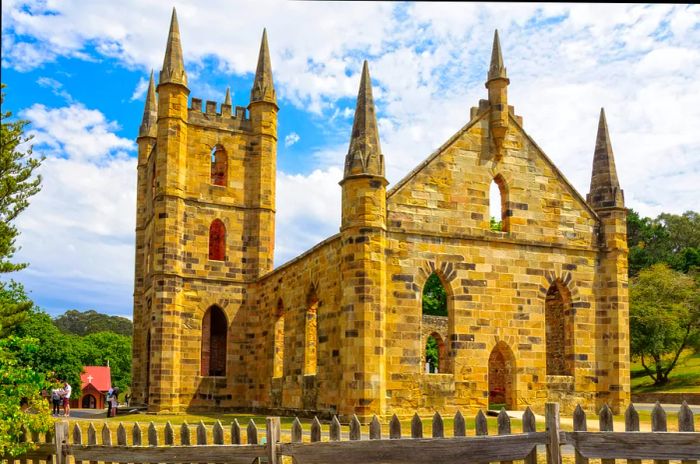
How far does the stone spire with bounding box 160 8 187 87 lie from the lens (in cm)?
3631

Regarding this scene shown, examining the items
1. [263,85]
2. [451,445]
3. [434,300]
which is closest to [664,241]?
[434,300]

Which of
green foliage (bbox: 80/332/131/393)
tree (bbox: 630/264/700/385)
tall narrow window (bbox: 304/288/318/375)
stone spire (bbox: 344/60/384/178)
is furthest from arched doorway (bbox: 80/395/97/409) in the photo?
stone spire (bbox: 344/60/384/178)

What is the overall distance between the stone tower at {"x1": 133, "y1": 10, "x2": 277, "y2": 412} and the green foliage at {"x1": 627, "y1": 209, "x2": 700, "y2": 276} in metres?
43.0

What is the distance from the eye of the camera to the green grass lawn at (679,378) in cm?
4988

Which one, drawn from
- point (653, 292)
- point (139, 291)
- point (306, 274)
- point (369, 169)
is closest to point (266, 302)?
point (306, 274)

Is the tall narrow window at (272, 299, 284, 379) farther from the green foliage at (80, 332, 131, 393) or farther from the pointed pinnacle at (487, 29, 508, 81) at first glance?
the green foliage at (80, 332, 131, 393)

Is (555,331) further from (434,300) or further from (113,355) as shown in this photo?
(113,355)

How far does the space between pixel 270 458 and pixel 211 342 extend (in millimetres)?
28287

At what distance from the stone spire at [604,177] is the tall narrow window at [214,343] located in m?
17.9

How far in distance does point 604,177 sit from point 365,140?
930cm

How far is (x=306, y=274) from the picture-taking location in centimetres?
2872

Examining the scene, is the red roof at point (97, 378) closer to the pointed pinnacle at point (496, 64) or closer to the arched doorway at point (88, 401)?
the arched doorway at point (88, 401)

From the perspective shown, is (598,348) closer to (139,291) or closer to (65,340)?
(139,291)

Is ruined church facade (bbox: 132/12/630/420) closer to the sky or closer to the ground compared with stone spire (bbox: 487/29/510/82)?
closer to the ground
